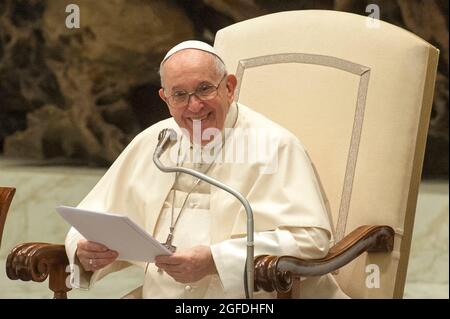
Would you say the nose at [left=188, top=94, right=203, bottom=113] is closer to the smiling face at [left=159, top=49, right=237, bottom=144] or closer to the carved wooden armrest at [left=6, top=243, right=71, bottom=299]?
the smiling face at [left=159, top=49, right=237, bottom=144]

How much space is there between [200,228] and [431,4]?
119 inches

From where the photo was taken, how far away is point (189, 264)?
12.8 feet

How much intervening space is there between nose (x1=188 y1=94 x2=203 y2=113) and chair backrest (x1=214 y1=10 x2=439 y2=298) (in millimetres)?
608

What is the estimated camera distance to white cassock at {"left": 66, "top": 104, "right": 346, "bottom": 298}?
4086mm

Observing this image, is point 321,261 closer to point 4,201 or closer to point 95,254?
point 95,254

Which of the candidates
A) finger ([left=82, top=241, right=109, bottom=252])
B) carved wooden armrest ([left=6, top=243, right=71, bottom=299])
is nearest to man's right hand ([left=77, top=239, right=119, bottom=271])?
finger ([left=82, top=241, right=109, bottom=252])

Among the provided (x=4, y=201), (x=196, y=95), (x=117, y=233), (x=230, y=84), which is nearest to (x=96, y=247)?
(x=117, y=233)

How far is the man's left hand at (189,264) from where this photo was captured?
3879 mm

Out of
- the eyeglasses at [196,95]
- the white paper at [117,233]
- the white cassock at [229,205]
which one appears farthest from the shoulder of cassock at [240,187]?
the white paper at [117,233]

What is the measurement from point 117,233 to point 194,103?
0.54m

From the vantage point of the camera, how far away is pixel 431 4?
6.76 meters

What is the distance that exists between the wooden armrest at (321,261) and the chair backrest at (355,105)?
58 millimetres

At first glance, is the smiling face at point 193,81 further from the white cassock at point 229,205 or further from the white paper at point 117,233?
the white paper at point 117,233

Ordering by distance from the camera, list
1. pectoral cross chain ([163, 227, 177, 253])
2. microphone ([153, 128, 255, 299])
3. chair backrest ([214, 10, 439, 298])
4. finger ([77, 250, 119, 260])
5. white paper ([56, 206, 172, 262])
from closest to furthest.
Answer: microphone ([153, 128, 255, 299]) → white paper ([56, 206, 172, 262]) → finger ([77, 250, 119, 260]) → pectoral cross chain ([163, 227, 177, 253]) → chair backrest ([214, 10, 439, 298])
